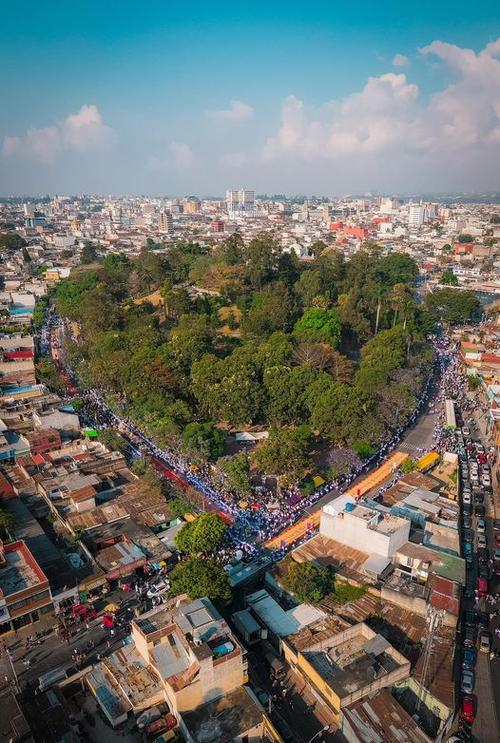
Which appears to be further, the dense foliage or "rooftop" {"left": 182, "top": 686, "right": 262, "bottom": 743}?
the dense foliage

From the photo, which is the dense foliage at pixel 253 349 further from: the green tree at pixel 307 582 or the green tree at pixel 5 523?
the green tree at pixel 5 523

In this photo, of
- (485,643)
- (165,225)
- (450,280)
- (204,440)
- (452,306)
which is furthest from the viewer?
(165,225)

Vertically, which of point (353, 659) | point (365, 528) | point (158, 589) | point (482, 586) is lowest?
point (158, 589)

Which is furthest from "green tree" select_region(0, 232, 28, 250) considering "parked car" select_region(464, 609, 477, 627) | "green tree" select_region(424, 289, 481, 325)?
"parked car" select_region(464, 609, 477, 627)

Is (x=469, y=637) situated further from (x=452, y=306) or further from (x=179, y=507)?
(x=452, y=306)

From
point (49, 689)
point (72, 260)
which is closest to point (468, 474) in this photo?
point (49, 689)

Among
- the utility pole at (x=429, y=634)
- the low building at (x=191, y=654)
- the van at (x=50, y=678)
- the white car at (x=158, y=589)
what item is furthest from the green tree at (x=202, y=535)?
the utility pole at (x=429, y=634)

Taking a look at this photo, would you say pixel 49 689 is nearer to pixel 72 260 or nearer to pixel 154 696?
pixel 154 696

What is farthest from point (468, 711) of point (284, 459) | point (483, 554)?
point (284, 459)

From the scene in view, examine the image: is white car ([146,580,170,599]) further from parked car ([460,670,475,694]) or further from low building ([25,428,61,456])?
low building ([25,428,61,456])
